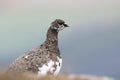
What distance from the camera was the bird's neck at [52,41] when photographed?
23.7 meters

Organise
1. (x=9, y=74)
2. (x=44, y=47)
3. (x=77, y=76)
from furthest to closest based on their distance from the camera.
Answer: (x=44, y=47) < (x=77, y=76) < (x=9, y=74)

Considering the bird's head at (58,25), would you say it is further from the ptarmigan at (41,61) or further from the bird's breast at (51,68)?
the bird's breast at (51,68)

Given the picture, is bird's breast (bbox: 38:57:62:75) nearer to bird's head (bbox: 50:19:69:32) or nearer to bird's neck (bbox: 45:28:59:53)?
bird's neck (bbox: 45:28:59:53)

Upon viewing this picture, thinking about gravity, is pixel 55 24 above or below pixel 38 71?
above

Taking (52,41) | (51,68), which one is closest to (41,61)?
(51,68)

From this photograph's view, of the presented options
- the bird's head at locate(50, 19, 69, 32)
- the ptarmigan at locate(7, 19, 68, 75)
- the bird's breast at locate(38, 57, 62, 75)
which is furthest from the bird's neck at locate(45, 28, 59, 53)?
the bird's breast at locate(38, 57, 62, 75)

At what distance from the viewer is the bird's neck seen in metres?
23.7

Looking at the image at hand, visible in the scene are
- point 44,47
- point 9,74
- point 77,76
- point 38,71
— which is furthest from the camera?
point 44,47

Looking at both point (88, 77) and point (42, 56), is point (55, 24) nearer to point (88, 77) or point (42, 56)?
point (42, 56)

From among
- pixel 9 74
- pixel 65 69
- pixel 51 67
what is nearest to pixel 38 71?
pixel 51 67

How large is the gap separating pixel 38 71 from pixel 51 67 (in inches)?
21.8

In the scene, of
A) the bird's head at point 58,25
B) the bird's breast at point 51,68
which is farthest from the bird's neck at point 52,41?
the bird's breast at point 51,68

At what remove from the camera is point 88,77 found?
19.1 m

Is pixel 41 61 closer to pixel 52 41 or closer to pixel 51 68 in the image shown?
pixel 51 68
